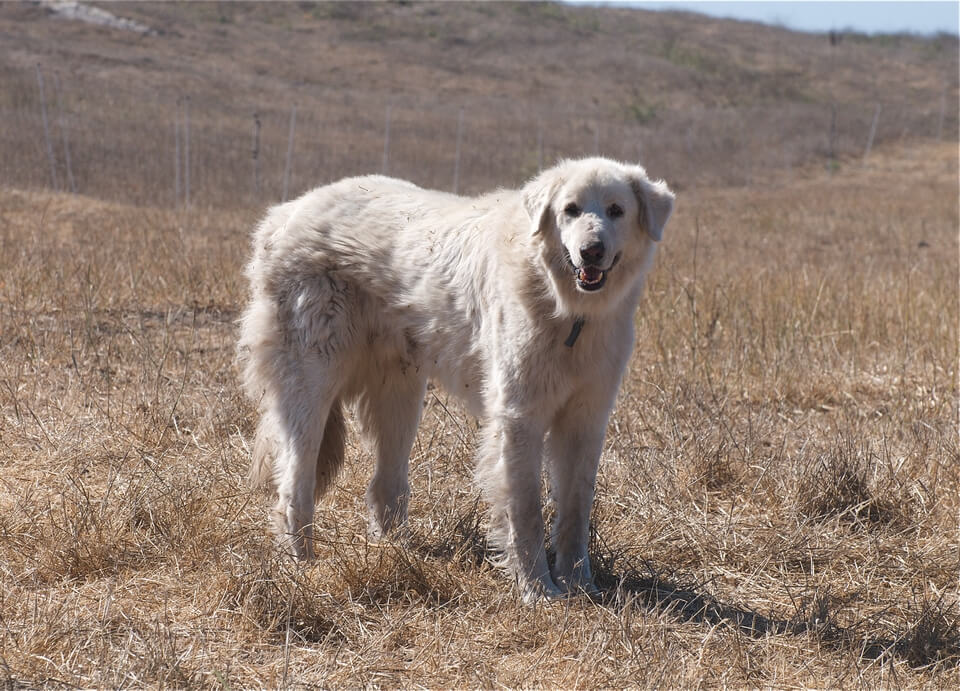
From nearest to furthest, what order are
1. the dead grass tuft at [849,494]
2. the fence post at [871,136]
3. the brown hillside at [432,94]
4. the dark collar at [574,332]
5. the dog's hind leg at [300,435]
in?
the dark collar at [574,332]
the dog's hind leg at [300,435]
the dead grass tuft at [849,494]
the brown hillside at [432,94]
the fence post at [871,136]

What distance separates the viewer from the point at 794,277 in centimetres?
847

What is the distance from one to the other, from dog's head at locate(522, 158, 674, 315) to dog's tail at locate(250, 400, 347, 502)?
1.31 m

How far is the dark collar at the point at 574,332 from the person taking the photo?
143 inches

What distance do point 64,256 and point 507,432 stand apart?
20.5 ft

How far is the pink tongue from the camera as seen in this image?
350 cm

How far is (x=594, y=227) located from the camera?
352 centimetres

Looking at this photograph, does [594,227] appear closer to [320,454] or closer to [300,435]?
[300,435]

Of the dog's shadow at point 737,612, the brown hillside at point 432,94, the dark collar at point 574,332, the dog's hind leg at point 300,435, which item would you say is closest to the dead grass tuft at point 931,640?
the dog's shadow at point 737,612

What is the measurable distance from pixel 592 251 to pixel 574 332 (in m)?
0.35

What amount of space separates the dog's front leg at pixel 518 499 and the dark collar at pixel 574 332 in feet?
1.17

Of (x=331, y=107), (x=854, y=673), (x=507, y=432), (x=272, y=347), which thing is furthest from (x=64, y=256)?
(x=331, y=107)

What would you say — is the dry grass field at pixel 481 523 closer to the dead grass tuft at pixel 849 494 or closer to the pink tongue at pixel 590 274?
the dead grass tuft at pixel 849 494

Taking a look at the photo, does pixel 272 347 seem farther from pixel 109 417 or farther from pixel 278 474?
pixel 109 417

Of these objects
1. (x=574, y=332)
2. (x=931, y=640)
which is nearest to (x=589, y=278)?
(x=574, y=332)
